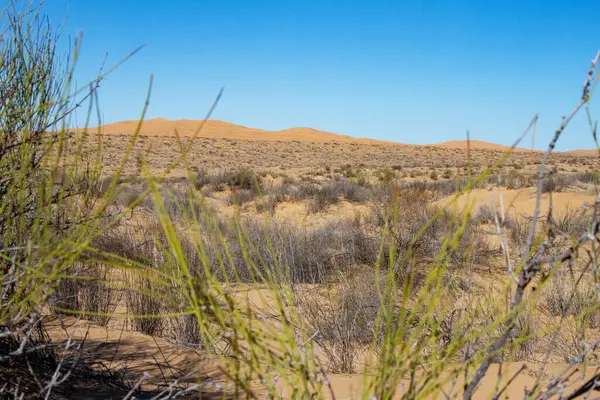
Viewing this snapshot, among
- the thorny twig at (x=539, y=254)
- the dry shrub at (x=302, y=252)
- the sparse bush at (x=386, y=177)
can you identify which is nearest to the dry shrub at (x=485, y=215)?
the sparse bush at (x=386, y=177)

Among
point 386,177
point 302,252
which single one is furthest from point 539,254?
point 386,177

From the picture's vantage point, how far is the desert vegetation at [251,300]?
1.36 m

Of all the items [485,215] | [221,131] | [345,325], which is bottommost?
[345,325]

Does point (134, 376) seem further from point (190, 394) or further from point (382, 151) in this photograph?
point (382, 151)

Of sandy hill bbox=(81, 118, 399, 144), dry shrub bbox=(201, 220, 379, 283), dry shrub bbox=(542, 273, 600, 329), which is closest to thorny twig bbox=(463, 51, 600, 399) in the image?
dry shrub bbox=(542, 273, 600, 329)

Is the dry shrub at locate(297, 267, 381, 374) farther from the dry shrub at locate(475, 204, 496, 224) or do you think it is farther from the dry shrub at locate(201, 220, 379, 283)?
the dry shrub at locate(475, 204, 496, 224)

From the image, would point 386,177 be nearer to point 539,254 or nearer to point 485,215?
A: point 485,215

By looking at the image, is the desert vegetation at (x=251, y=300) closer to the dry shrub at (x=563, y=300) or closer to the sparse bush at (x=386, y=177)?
the dry shrub at (x=563, y=300)

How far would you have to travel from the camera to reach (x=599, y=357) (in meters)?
3.69

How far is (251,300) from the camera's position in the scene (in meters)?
5.64

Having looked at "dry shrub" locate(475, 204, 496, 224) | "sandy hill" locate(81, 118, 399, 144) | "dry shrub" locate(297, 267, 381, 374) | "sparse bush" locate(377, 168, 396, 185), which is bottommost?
"dry shrub" locate(297, 267, 381, 374)

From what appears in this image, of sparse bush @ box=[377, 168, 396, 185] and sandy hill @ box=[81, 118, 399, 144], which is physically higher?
sandy hill @ box=[81, 118, 399, 144]

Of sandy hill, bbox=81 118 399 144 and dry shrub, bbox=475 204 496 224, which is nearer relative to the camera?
dry shrub, bbox=475 204 496 224

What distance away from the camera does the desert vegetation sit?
4.47ft
